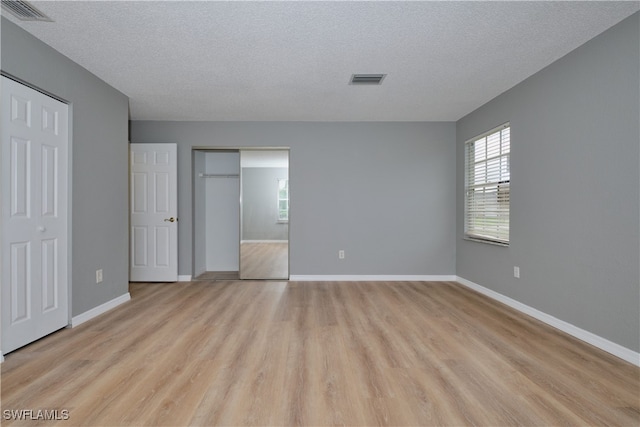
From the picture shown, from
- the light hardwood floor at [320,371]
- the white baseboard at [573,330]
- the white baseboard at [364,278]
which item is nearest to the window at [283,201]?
the white baseboard at [364,278]

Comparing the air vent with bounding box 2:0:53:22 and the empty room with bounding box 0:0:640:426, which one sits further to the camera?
the air vent with bounding box 2:0:53:22

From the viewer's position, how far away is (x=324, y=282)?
16.5 ft

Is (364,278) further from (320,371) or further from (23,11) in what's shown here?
(23,11)

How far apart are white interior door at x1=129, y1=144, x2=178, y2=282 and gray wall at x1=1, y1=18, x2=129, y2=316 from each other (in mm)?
890

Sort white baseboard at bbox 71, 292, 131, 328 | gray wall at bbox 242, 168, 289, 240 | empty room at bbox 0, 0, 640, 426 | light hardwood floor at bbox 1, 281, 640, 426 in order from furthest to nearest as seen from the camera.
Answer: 1. gray wall at bbox 242, 168, 289, 240
2. white baseboard at bbox 71, 292, 131, 328
3. empty room at bbox 0, 0, 640, 426
4. light hardwood floor at bbox 1, 281, 640, 426

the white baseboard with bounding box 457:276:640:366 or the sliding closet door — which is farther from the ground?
the sliding closet door

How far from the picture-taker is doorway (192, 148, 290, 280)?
5.39 m

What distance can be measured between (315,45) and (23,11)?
210cm

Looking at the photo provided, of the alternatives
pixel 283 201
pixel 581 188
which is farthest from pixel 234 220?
pixel 581 188

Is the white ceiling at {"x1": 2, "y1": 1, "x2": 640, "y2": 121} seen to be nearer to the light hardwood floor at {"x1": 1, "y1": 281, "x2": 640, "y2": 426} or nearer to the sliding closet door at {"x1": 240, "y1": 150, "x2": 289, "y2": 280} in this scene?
the sliding closet door at {"x1": 240, "y1": 150, "x2": 289, "y2": 280}

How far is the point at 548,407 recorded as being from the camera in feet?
5.95

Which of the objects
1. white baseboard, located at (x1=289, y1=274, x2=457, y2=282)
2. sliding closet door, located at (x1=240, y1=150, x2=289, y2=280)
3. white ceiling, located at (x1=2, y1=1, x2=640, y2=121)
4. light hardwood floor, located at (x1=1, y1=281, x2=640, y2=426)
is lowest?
light hardwood floor, located at (x1=1, y1=281, x2=640, y2=426)

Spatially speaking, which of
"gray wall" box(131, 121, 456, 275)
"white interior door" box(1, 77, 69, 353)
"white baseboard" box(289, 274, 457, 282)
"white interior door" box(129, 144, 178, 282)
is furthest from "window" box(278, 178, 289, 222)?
"white interior door" box(1, 77, 69, 353)

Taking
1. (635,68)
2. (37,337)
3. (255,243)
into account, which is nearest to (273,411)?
(37,337)
